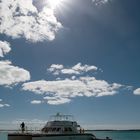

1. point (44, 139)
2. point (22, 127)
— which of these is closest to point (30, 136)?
point (44, 139)

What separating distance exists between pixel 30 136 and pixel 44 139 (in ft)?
5.44

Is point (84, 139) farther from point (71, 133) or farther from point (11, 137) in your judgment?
point (11, 137)

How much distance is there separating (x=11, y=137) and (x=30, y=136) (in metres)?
2.89

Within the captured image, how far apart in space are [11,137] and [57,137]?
5.49 meters

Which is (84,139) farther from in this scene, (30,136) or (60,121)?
(30,136)

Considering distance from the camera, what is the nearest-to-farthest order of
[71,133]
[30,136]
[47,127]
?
[30,136] → [71,133] → [47,127]

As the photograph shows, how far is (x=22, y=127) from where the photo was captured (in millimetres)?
45938

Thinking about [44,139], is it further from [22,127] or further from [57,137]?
[22,127]

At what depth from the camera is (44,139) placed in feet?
135

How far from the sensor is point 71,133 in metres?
44.4

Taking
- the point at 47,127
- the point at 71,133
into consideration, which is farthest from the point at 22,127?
the point at 71,133

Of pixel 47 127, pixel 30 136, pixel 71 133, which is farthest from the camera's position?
pixel 47 127

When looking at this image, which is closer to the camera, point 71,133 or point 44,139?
point 44,139

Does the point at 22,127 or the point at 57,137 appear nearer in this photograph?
the point at 57,137
